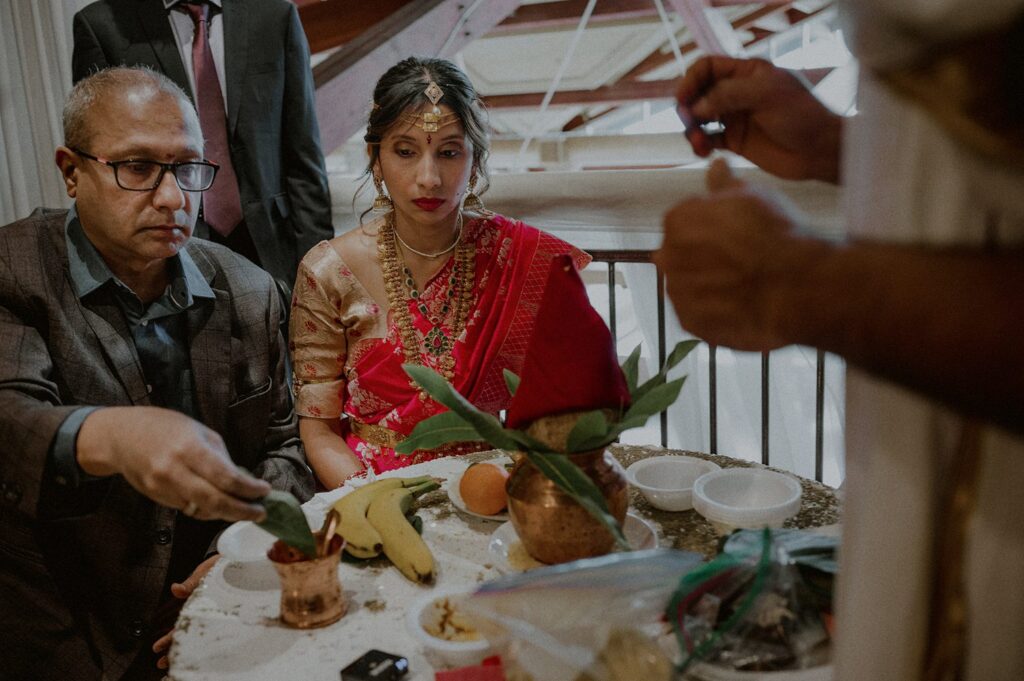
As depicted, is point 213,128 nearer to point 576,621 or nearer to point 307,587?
point 307,587

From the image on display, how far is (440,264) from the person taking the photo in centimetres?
206

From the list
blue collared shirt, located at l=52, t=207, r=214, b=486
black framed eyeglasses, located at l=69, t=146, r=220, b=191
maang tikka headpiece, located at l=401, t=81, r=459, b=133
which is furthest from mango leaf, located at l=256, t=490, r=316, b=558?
maang tikka headpiece, located at l=401, t=81, r=459, b=133

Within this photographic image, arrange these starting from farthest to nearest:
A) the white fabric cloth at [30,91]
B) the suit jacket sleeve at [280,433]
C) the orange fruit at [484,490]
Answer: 1. the white fabric cloth at [30,91]
2. the suit jacket sleeve at [280,433]
3. the orange fruit at [484,490]

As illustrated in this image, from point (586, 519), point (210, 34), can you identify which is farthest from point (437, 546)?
point (210, 34)

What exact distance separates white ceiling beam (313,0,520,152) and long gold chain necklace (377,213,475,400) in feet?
3.94

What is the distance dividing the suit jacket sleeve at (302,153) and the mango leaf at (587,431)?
1800mm

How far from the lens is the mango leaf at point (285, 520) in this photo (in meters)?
0.90

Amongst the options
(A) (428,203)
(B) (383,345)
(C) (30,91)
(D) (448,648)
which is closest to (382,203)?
(A) (428,203)

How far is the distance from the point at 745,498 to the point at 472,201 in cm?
118

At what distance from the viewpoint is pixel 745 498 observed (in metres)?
1.25

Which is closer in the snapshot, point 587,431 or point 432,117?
point 587,431

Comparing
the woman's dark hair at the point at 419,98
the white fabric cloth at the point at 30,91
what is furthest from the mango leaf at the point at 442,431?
the white fabric cloth at the point at 30,91

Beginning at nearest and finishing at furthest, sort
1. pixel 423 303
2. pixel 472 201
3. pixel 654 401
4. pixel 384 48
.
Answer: pixel 654 401, pixel 423 303, pixel 472 201, pixel 384 48

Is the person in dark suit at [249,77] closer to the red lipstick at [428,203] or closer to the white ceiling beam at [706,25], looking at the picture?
the red lipstick at [428,203]
